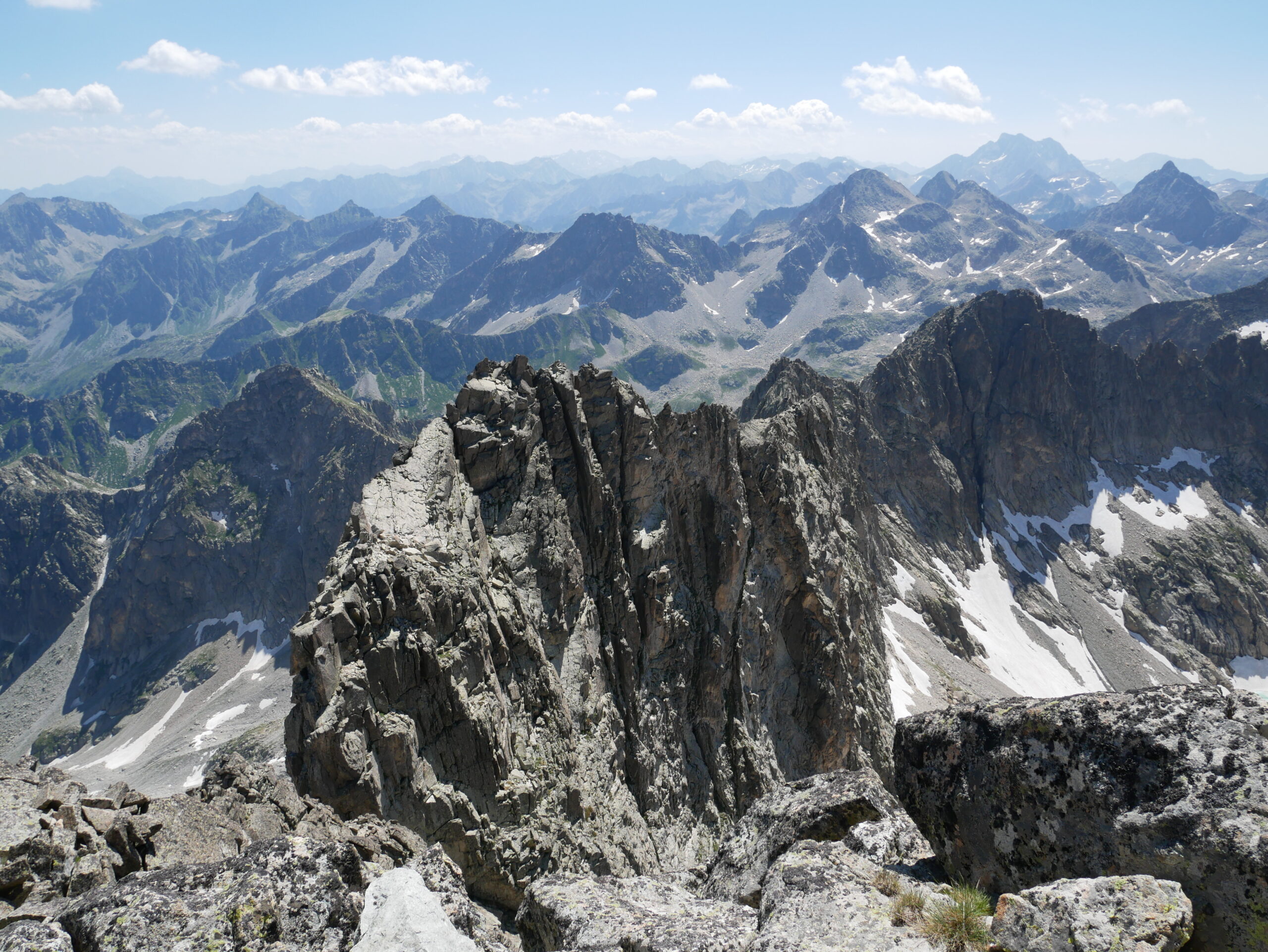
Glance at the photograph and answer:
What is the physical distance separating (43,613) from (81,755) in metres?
68.0

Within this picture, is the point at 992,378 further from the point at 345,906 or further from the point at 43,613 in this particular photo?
the point at 43,613

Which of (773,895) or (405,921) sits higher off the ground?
(405,921)

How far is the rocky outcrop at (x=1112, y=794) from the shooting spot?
797 centimetres

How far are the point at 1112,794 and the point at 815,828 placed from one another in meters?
5.50

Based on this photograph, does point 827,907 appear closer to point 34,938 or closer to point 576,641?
point 34,938

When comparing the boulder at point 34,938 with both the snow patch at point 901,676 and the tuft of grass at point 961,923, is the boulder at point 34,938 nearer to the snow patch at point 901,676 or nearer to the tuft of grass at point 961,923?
the tuft of grass at point 961,923

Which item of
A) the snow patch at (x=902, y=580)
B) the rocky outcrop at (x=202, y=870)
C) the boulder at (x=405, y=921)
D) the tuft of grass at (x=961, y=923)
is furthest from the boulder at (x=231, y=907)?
the snow patch at (x=902, y=580)

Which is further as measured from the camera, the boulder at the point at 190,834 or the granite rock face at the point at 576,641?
the granite rock face at the point at 576,641

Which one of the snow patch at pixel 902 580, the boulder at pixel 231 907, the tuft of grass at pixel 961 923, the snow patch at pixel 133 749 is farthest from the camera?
the snow patch at pixel 133 749

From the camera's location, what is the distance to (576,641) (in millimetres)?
29312

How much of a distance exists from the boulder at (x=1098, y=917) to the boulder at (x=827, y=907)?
1.15m

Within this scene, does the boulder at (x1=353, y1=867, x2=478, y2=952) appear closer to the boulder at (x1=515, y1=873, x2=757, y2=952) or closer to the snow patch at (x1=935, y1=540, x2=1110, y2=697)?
the boulder at (x1=515, y1=873, x2=757, y2=952)

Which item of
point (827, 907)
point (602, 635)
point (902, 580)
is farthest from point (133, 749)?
point (827, 907)

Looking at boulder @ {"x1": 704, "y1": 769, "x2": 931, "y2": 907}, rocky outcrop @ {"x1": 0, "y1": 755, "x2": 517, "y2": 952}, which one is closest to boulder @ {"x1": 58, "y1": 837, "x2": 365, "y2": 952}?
rocky outcrop @ {"x1": 0, "y1": 755, "x2": 517, "y2": 952}
